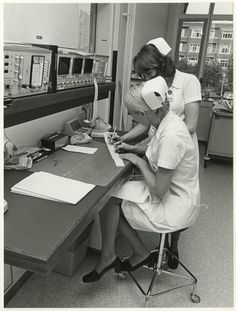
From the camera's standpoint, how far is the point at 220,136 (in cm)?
433

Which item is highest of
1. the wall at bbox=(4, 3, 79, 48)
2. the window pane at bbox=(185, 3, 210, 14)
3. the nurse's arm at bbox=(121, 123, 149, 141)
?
the window pane at bbox=(185, 3, 210, 14)

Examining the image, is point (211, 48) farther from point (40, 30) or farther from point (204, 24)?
point (40, 30)

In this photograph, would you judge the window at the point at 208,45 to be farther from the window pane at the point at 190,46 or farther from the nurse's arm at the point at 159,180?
the nurse's arm at the point at 159,180

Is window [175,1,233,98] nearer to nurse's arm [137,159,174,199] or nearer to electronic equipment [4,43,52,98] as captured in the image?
nurse's arm [137,159,174,199]

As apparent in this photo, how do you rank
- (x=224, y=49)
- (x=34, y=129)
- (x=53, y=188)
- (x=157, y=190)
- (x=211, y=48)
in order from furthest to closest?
(x=211, y=48) → (x=224, y=49) → (x=34, y=129) → (x=157, y=190) → (x=53, y=188)

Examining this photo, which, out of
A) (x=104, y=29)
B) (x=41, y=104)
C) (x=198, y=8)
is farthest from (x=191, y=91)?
(x=198, y=8)

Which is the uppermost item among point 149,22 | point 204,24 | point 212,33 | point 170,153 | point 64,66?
point 204,24

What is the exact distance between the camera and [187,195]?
60.0 inches

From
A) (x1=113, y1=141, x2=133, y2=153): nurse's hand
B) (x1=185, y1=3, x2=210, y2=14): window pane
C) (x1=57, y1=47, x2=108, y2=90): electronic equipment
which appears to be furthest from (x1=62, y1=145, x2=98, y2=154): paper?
(x1=185, y1=3, x2=210, y2=14): window pane

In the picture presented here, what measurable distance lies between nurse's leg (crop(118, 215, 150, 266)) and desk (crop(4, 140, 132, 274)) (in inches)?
14.0

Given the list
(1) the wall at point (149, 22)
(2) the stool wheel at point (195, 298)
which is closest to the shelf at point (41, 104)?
(2) the stool wheel at point (195, 298)

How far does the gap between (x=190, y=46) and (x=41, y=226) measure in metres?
5.26

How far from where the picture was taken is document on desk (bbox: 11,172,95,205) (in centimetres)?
126

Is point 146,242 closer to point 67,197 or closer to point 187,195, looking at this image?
point 187,195
